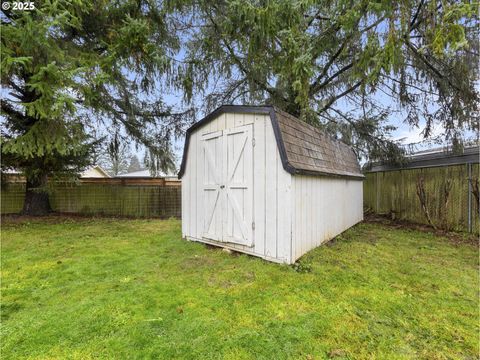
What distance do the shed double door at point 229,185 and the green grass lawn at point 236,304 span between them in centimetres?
44

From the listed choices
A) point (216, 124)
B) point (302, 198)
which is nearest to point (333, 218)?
point (302, 198)

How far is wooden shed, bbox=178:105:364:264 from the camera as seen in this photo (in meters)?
3.82

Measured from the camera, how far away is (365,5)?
4.77 meters

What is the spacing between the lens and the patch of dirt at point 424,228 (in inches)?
219

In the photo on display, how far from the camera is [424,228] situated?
271 inches

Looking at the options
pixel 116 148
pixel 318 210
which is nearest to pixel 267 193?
pixel 318 210

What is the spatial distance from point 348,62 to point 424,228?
5.12 m

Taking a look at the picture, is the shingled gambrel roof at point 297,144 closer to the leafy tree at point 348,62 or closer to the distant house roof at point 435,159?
the leafy tree at point 348,62

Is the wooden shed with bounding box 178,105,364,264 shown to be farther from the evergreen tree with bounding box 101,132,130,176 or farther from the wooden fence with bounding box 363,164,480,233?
the evergreen tree with bounding box 101,132,130,176

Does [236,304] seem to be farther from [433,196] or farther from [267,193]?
[433,196]

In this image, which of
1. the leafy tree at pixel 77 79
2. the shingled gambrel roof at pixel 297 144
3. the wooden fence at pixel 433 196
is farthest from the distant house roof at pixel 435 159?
the leafy tree at pixel 77 79

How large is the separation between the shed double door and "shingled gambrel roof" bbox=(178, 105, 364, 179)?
0.38 meters

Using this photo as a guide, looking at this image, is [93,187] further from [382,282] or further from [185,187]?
[382,282]

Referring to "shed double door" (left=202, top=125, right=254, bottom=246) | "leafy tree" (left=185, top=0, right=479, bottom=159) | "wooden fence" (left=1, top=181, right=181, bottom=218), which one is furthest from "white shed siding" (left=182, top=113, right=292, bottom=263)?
"wooden fence" (left=1, top=181, right=181, bottom=218)
